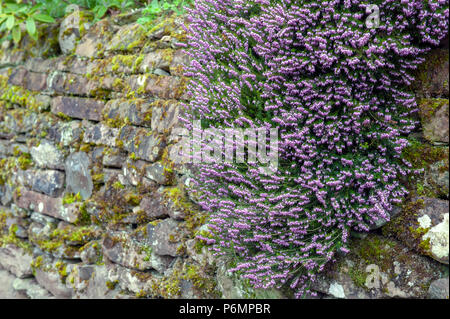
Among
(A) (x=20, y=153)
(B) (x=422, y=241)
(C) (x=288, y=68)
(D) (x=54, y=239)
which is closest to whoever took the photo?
(B) (x=422, y=241)

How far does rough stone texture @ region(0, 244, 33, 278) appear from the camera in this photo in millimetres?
5105

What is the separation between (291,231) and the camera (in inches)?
104

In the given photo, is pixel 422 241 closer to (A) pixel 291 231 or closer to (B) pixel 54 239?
(A) pixel 291 231

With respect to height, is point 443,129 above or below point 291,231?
above

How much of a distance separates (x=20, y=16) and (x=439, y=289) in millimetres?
4930

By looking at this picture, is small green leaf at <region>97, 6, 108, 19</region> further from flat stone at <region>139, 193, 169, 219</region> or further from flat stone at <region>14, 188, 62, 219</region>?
flat stone at <region>139, 193, 169, 219</region>

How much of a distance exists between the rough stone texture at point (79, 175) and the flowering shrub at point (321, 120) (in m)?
2.09

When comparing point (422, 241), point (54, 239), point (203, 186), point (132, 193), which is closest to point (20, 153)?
point (54, 239)

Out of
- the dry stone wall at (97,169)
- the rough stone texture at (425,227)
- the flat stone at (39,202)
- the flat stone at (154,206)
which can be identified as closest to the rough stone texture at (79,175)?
the dry stone wall at (97,169)

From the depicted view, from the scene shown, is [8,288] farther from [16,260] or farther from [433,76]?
[433,76]

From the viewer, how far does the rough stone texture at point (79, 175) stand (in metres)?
4.43

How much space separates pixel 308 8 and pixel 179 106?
1.44 m

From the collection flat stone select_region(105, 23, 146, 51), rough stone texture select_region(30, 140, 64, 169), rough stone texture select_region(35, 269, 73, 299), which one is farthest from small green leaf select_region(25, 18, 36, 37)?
rough stone texture select_region(35, 269, 73, 299)

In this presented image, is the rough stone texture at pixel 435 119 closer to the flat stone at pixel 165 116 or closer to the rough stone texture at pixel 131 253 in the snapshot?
the flat stone at pixel 165 116
